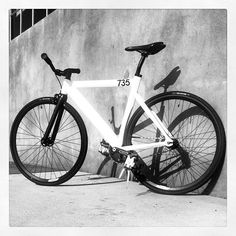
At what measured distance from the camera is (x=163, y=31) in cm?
356

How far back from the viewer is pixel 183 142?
3389mm

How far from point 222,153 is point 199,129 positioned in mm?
374

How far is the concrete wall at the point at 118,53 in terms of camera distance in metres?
3.20

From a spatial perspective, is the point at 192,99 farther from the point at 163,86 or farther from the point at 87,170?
the point at 87,170

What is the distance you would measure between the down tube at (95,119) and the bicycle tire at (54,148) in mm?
99

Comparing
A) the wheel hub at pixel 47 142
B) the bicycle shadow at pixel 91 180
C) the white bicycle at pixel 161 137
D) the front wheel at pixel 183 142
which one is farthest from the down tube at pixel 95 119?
the bicycle shadow at pixel 91 180

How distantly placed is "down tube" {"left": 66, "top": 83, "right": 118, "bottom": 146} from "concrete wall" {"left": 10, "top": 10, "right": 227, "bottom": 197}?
0.49m

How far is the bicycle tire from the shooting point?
352 cm

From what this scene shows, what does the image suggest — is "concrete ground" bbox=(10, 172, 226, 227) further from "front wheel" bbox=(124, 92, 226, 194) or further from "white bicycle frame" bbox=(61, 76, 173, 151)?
"white bicycle frame" bbox=(61, 76, 173, 151)

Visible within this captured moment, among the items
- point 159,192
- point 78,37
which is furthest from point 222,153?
point 78,37

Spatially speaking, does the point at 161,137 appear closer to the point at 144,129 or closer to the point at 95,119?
A: the point at 144,129

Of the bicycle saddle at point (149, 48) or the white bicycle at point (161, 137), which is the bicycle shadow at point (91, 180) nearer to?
the white bicycle at point (161, 137)

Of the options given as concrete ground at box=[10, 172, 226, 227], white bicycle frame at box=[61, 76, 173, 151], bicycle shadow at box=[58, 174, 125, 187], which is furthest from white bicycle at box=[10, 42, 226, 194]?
bicycle shadow at box=[58, 174, 125, 187]
